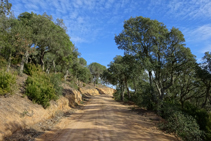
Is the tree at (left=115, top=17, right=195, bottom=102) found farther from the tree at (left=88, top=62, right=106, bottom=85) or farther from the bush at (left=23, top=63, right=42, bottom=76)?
the tree at (left=88, top=62, right=106, bottom=85)

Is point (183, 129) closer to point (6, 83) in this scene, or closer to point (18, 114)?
point (18, 114)

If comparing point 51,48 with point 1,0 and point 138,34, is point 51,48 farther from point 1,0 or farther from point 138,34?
point 138,34

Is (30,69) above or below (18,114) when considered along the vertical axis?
above

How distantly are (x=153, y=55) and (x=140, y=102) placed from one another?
5584 millimetres

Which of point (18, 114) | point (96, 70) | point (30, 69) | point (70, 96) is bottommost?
point (18, 114)

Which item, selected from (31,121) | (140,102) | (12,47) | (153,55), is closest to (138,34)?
(153,55)

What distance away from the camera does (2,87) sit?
884 centimetres

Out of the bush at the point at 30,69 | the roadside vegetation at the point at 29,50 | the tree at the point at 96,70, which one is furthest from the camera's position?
the tree at the point at 96,70

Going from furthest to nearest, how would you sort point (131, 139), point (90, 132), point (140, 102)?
point (140, 102), point (90, 132), point (131, 139)

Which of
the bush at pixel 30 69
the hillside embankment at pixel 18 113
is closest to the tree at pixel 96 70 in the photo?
the bush at pixel 30 69

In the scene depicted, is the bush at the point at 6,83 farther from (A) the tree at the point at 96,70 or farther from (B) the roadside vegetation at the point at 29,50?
(A) the tree at the point at 96,70

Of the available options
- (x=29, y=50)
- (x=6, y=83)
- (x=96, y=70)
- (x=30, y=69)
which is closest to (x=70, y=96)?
(x=30, y=69)

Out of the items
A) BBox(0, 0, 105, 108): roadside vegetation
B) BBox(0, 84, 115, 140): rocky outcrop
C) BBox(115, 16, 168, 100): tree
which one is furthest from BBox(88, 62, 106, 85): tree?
BBox(0, 84, 115, 140): rocky outcrop

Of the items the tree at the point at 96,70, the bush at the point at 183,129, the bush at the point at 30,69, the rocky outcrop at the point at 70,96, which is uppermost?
the tree at the point at 96,70
